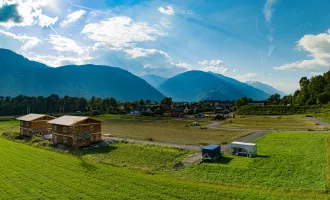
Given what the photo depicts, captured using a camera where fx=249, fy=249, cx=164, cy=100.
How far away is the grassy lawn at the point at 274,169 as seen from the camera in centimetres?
2291

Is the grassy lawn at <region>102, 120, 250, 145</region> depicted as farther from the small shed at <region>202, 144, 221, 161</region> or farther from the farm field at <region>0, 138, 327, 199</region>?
the farm field at <region>0, 138, 327, 199</region>

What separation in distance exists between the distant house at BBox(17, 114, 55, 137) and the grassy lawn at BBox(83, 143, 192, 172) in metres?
21.8

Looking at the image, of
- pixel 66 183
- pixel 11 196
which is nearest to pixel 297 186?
pixel 66 183

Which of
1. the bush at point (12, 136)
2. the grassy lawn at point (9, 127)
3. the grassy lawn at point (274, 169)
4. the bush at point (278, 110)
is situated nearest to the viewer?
the grassy lawn at point (274, 169)

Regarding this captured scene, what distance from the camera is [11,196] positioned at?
70.0 feet

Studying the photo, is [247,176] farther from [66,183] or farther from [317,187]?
[66,183]

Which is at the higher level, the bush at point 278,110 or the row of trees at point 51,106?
the row of trees at point 51,106

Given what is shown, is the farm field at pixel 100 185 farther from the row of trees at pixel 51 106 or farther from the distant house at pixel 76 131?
the row of trees at pixel 51 106

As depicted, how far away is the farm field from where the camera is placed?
68.1ft

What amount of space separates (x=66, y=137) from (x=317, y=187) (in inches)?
1508

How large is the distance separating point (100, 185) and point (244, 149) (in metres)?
18.6

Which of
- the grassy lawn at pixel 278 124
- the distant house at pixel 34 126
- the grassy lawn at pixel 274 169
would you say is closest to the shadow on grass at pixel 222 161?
the grassy lawn at pixel 274 169

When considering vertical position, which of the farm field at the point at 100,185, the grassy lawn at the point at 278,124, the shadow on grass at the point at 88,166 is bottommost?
the farm field at the point at 100,185

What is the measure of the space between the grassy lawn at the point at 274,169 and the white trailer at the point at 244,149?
109 centimetres
